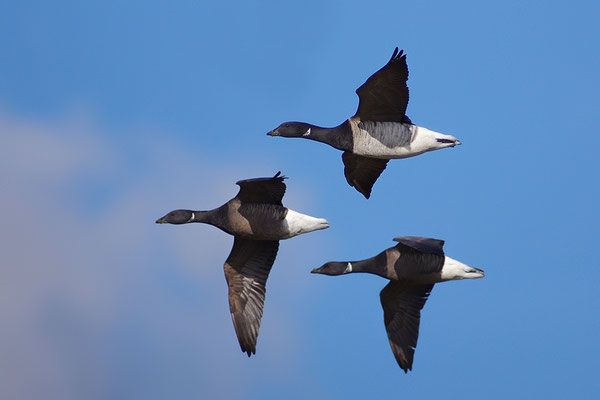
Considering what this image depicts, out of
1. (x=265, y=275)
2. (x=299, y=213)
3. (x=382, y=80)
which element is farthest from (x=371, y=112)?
(x=265, y=275)

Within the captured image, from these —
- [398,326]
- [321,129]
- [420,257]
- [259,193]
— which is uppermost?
[321,129]

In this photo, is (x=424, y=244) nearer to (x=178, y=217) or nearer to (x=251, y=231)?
(x=251, y=231)

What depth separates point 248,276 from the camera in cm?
2517

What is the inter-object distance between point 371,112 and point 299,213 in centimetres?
275

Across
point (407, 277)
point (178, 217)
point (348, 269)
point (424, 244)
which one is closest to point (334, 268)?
point (348, 269)

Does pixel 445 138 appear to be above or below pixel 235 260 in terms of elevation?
above

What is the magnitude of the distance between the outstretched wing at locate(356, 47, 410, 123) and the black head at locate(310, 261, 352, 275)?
3.43 metres

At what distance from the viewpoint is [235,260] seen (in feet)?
82.8

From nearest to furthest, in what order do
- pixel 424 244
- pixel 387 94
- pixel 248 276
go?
pixel 424 244
pixel 387 94
pixel 248 276

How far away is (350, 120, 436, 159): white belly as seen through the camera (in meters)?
24.2

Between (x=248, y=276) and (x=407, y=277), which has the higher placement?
(x=248, y=276)

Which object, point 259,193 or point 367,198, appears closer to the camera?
point 259,193

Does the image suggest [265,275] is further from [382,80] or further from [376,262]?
[382,80]

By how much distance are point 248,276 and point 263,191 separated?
8.28 ft
